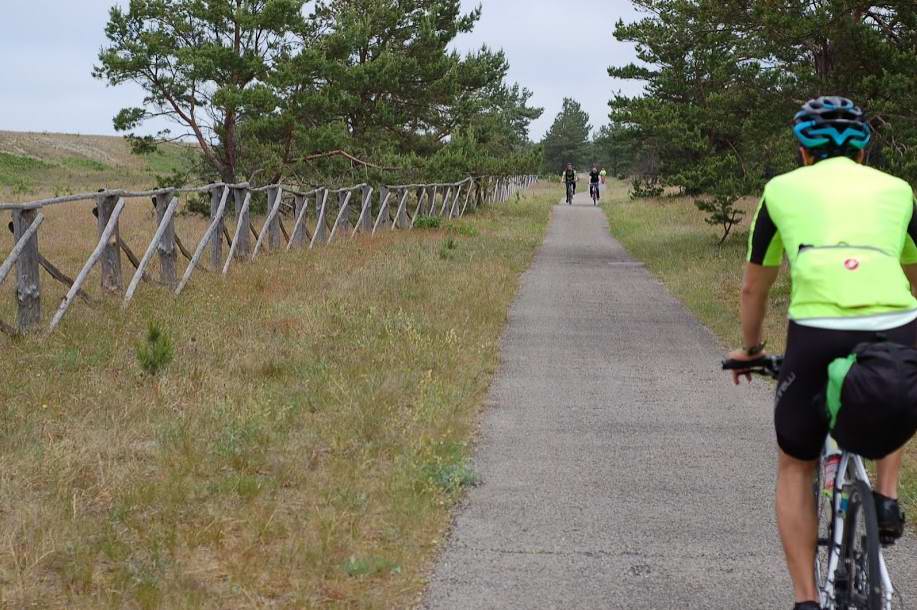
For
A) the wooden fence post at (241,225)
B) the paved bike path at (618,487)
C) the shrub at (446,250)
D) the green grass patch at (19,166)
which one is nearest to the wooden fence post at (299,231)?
the wooden fence post at (241,225)

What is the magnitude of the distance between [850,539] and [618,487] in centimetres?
268

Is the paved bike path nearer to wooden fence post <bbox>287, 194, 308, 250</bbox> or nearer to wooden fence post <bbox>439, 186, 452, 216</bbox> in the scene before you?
wooden fence post <bbox>287, 194, 308, 250</bbox>

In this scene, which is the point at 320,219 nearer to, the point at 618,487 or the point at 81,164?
the point at 618,487

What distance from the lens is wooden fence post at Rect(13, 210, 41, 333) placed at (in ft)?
33.0

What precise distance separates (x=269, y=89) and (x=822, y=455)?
91.7 feet

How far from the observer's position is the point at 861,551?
3.28 meters

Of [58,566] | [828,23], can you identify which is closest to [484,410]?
[58,566]

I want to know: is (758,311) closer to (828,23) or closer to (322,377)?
(322,377)

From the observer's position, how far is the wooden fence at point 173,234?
1013 cm

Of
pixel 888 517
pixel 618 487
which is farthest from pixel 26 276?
pixel 888 517

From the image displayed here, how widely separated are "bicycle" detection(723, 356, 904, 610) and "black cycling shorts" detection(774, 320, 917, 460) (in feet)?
0.40

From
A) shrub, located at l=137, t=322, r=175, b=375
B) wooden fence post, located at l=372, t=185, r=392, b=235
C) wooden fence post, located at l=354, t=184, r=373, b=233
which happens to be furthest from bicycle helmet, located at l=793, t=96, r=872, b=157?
wooden fence post, located at l=372, t=185, r=392, b=235

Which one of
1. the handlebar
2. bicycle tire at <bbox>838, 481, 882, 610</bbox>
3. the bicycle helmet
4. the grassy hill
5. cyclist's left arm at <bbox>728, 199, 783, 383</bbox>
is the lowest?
the grassy hill

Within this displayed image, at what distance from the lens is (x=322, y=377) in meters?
8.29
